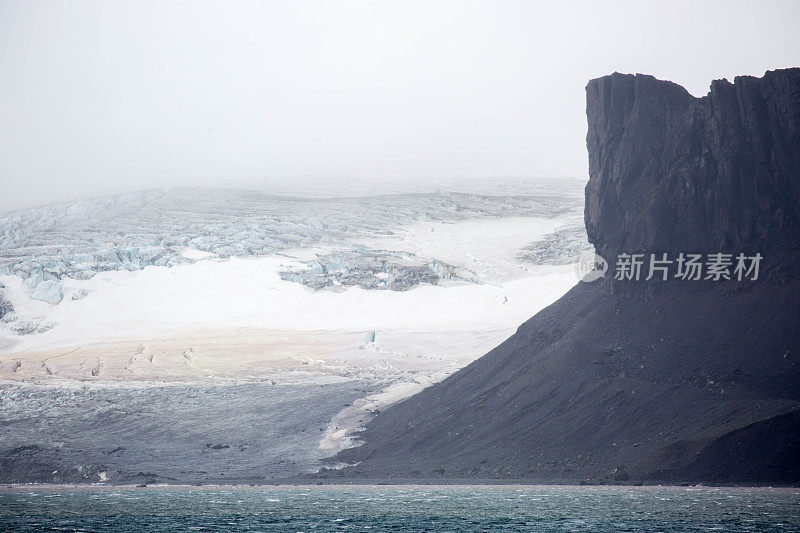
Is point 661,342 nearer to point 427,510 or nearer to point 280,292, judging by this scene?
point 427,510

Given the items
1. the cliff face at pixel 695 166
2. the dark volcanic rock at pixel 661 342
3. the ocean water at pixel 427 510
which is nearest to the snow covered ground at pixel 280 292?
the ocean water at pixel 427 510

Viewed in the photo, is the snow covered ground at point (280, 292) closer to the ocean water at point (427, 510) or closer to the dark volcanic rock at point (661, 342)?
the ocean water at point (427, 510)

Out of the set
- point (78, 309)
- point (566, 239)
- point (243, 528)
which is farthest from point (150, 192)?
point (243, 528)

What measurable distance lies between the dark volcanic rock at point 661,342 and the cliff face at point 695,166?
58 mm

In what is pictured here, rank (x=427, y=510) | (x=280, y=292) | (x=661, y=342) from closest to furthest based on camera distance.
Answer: (x=427, y=510), (x=661, y=342), (x=280, y=292)

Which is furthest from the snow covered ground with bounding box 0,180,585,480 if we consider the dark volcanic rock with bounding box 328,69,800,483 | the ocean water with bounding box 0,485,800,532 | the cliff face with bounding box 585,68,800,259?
the cliff face with bounding box 585,68,800,259

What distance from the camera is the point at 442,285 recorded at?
3056 inches

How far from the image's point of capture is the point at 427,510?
27328 millimetres

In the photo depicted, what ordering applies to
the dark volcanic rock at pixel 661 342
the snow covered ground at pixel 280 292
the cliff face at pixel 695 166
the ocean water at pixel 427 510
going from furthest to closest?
the snow covered ground at pixel 280 292 < the cliff face at pixel 695 166 < the dark volcanic rock at pixel 661 342 < the ocean water at pixel 427 510

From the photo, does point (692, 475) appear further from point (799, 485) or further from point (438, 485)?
point (438, 485)

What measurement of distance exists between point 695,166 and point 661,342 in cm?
724

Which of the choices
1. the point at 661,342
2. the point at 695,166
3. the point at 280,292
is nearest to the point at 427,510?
the point at 661,342

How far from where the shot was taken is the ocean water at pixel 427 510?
23.8 metres

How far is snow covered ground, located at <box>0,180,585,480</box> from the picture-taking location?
55.2 m
